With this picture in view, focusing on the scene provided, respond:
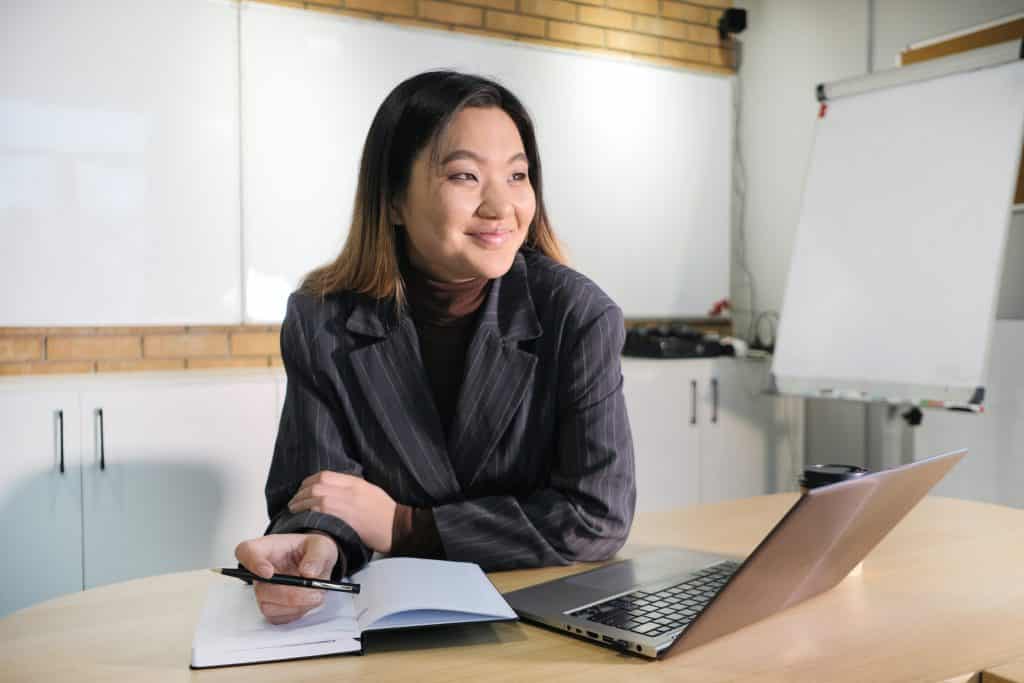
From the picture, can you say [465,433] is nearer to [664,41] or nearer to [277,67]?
[277,67]

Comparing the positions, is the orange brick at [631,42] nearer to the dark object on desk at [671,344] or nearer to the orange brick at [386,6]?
the orange brick at [386,6]

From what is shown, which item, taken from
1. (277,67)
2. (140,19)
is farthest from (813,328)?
(140,19)

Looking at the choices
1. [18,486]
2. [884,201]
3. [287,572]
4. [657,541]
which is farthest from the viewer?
[884,201]

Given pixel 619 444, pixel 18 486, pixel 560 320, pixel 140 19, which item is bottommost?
pixel 18 486

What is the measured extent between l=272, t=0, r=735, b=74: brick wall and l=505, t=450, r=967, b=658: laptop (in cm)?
273

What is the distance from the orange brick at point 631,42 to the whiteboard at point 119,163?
66.2 inches

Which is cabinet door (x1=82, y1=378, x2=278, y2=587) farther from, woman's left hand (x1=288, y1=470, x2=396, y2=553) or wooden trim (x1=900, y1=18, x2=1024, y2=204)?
wooden trim (x1=900, y1=18, x2=1024, y2=204)

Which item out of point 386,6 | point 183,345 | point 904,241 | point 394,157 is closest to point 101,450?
point 183,345

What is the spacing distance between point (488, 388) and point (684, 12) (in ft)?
11.0

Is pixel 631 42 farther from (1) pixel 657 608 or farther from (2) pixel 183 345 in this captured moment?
(1) pixel 657 608

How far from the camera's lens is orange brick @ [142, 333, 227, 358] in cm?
311

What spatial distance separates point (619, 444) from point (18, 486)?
1923mm

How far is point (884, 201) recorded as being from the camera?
3.13m

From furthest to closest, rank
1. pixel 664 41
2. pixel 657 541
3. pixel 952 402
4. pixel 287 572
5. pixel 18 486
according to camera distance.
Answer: pixel 664 41, pixel 952 402, pixel 18 486, pixel 657 541, pixel 287 572
